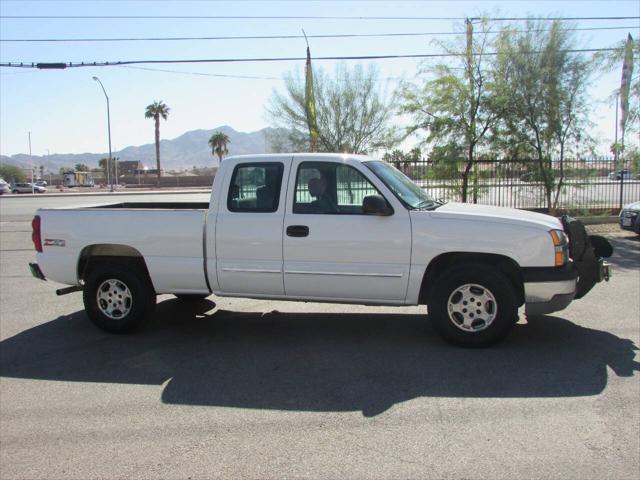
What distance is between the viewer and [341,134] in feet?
97.4

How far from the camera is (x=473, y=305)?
5.74 meters

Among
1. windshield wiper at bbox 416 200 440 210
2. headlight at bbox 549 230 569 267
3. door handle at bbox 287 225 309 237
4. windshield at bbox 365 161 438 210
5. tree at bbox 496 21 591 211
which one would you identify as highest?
tree at bbox 496 21 591 211

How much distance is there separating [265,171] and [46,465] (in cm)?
355

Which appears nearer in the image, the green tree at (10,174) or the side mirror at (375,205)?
the side mirror at (375,205)

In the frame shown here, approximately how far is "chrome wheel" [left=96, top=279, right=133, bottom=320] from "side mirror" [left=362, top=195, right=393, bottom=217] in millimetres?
2919

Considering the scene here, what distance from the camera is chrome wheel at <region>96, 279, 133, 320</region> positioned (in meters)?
6.59

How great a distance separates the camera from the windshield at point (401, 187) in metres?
5.92

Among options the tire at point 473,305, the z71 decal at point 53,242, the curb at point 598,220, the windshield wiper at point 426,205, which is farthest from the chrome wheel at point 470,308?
the curb at point 598,220

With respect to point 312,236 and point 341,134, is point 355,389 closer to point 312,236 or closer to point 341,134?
point 312,236

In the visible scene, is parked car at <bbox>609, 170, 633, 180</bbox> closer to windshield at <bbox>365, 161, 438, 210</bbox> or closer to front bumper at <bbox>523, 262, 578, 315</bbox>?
windshield at <bbox>365, 161, 438, 210</bbox>

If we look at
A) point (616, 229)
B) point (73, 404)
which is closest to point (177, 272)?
point (73, 404)

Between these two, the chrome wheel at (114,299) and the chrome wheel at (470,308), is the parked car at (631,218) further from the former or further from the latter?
the chrome wheel at (114,299)

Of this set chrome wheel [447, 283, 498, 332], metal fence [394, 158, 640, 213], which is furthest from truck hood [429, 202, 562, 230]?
metal fence [394, 158, 640, 213]

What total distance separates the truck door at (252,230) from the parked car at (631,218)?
11.3m
